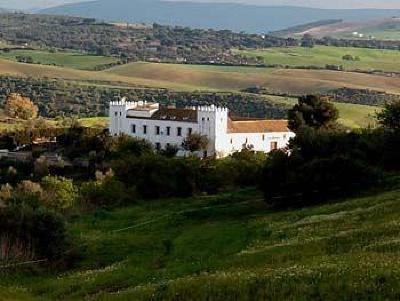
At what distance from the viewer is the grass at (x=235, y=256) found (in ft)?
61.9

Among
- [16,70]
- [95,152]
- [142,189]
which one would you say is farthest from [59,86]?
[142,189]

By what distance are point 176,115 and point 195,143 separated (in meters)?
6.62

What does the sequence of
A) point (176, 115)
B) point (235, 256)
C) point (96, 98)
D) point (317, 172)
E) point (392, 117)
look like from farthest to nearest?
point (96, 98), point (176, 115), point (392, 117), point (317, 172), point (235, 256)

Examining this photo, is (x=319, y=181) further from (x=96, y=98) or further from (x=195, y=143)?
(x=96, y=98)

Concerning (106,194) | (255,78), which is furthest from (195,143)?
(255,78)

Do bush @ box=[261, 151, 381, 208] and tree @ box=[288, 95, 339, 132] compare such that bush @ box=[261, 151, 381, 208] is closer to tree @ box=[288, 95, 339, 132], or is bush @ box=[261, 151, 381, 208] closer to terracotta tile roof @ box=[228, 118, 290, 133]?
tree @ box=[288, 95, 339, 132]

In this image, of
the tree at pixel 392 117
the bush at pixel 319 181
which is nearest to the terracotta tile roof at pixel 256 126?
the tree at pixel 392 117

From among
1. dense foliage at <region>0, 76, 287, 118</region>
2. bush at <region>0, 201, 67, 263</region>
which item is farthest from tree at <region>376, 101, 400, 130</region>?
dense foliage at <region>0, 76, 287, 118</region>

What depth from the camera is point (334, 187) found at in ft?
137

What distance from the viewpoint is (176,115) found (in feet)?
282

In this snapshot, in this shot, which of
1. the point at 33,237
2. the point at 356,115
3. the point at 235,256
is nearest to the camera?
the point at 235,256

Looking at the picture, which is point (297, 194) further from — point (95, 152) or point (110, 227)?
point (95, 152)

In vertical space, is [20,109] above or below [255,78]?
below

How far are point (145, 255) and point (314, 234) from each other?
7294 millimetres
